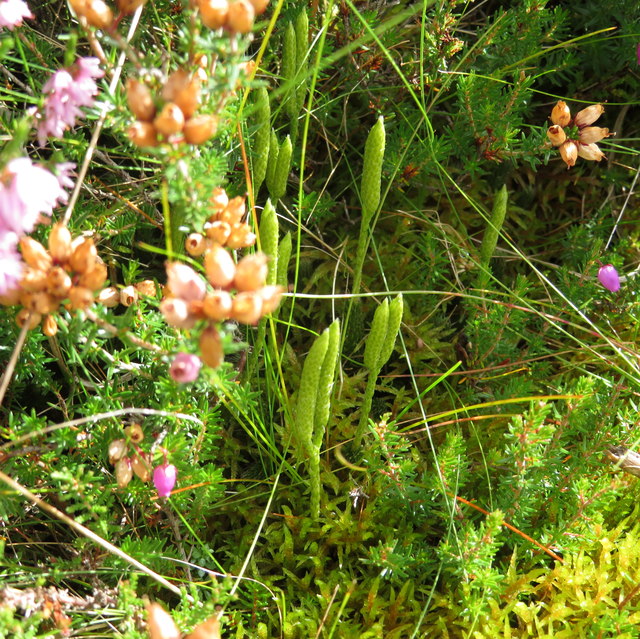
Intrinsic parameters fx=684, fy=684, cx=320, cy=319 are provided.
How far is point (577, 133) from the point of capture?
64.8 inches

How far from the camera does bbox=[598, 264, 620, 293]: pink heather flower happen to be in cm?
173

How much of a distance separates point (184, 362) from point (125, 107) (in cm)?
43

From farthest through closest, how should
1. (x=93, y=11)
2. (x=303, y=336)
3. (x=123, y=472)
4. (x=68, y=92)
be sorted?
(x=303, y=336)
(x=123, y=472)
(x=68, y=92)
(x=93, y=11)

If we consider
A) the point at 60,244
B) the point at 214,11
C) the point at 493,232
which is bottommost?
the point at 493,232

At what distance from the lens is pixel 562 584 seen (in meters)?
1.49

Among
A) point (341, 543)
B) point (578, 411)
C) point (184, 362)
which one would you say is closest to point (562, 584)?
point (578, 411)

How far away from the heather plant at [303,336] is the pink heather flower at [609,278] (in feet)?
0.10

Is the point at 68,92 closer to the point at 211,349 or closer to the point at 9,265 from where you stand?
the point at 9,265

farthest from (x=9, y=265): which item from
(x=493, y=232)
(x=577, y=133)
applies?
(x=577, y=133)

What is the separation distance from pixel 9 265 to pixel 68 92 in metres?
0.32

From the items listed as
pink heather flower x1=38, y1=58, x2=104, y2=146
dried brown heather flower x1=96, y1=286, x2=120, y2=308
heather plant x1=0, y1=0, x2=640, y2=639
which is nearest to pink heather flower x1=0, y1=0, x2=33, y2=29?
heather plant x1=0, y1=0, x2=640, y2=639

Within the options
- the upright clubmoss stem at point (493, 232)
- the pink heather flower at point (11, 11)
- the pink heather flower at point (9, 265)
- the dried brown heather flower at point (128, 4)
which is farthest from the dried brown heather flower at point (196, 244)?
the upright clubmoss stem at point (493, 232)

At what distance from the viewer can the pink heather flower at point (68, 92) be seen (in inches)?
43.1

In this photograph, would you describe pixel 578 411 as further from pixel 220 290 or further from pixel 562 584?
pixel 220 290
